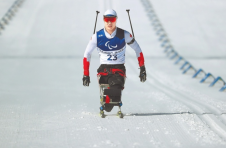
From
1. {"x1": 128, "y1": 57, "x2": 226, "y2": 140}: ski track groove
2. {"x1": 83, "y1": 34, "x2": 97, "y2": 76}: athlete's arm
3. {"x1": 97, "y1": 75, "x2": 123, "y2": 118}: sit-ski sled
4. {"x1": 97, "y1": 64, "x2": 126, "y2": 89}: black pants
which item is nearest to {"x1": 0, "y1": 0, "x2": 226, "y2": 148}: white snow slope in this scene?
{"x1": 128, "y1": 57, "x2": 226, "y2": 140}: ski track groove

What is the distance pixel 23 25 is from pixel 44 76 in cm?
796

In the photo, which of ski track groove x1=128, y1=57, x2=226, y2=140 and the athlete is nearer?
the athlete

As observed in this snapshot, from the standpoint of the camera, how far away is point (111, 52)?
7711mm

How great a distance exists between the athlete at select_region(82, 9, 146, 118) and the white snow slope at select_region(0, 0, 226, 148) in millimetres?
813

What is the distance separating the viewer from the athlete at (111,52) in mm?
→ 7613

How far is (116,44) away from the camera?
301 inches

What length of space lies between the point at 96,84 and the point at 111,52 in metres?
4.74

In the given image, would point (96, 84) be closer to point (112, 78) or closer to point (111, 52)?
point (112, 78)

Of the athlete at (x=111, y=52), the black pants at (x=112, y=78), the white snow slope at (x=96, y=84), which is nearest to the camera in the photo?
the white snow slope at (x=96, y=84)

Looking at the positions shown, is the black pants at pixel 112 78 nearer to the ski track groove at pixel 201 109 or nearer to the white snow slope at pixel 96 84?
the white snow slope at pixel 96 84

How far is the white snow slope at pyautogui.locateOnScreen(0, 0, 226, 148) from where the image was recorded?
7254 millimetres

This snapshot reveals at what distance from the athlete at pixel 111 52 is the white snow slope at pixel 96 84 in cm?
81

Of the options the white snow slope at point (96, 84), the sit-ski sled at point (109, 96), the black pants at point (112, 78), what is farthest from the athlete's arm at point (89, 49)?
the white snow slope at point (96, 84)

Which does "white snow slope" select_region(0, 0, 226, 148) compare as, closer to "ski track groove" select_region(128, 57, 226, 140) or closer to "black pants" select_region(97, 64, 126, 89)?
"ski track groove" select_region(128, 57, 226, 140)
